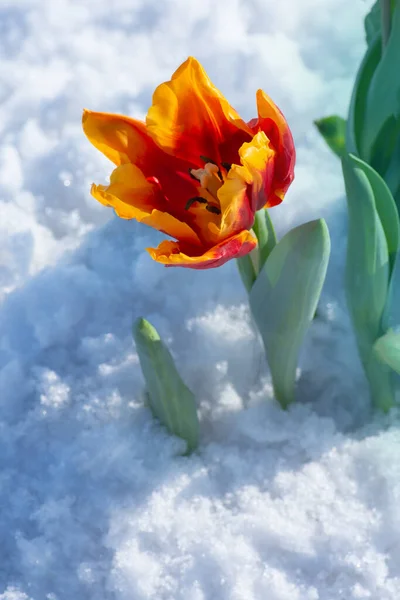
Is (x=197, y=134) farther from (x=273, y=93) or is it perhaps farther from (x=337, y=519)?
(x=273, y=93)

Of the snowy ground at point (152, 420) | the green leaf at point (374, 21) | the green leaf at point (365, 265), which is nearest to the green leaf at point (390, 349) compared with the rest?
the green leaf at point (365, 265)

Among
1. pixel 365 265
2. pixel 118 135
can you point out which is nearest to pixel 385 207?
pixel 365 265

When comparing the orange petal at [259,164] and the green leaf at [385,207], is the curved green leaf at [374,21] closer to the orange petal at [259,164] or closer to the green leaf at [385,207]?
the green leaf at [385,207]

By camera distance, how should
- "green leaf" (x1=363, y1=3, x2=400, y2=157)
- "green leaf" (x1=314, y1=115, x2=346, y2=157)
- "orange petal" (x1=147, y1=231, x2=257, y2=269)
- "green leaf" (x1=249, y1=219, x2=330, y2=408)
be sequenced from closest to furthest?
"orange petal" (x1=147, y1=231, x2=257, y2=269)
"green leaf" (x1=249, y1=219, x2=330, y2=408)
"green leaf" (x1=363, y1=3, x2=400, y2=157)
"green leaf" (x1=314, y1=115, x2=346, y2=157)

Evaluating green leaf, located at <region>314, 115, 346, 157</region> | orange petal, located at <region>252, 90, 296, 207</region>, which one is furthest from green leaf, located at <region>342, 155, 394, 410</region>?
green leaf, located at <region>314, 115, 346, 157</region>

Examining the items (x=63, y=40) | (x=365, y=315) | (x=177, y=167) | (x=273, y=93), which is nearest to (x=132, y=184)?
(x=177, y=167)

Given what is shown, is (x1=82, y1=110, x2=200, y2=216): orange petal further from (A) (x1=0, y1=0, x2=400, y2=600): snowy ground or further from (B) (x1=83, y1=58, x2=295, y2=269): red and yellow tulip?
(A) (x1=0, y1=0, x2=400, y2=600): snowy ground
